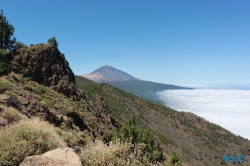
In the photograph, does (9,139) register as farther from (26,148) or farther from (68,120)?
(68,120)

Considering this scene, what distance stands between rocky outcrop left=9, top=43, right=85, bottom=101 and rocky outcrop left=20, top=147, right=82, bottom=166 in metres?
25.3

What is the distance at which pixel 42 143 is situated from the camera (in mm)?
5758

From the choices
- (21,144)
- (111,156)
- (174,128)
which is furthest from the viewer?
(174,128)

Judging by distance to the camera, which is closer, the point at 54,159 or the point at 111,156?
the point at 54,159

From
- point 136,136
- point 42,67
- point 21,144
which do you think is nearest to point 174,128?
point 136,136

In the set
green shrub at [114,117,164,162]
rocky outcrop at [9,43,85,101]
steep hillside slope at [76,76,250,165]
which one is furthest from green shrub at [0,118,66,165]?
steep hillside slope at [76,76,250,165]

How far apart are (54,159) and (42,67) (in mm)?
28027

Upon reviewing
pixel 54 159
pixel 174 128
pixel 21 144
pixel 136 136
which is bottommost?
pixel 174 128

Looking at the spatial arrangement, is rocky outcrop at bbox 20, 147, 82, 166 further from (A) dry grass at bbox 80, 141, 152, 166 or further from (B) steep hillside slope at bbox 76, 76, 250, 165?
(B) steep hillside slope at bbox 76, 76, 250, 165

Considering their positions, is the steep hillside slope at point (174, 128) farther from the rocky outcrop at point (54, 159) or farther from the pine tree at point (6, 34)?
the rocky outcrop at point (54, 159)

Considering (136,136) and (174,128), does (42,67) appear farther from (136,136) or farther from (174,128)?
(174,128)

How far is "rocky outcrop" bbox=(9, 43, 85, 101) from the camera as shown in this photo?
90.3ft

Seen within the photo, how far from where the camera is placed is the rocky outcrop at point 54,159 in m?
4.49

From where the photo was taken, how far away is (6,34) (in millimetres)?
35719
